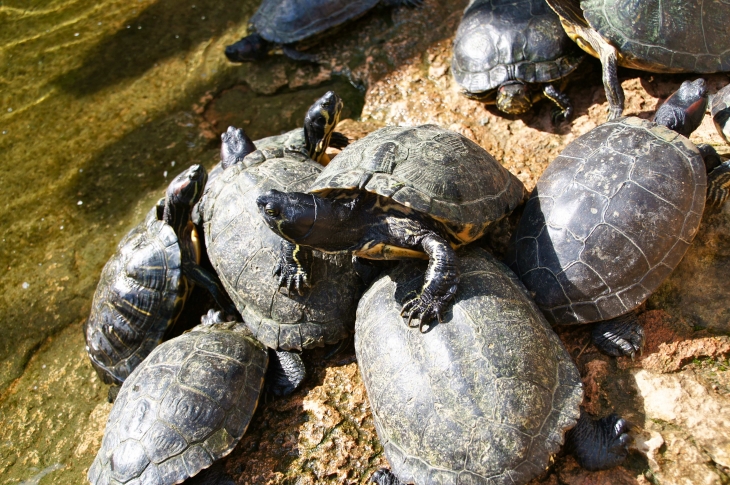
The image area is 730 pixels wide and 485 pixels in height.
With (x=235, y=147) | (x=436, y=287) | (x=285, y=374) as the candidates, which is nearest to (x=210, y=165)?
→ (x=235, y=147)

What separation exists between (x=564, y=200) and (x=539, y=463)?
164cm

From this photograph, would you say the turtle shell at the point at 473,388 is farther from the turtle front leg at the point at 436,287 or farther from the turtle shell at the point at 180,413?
the turtle shell at the point at 180,413

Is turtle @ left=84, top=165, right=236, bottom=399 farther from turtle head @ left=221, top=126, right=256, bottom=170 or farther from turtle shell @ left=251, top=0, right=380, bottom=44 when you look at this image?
turtle shell @ left=251, top=0, right=380, bottom=44

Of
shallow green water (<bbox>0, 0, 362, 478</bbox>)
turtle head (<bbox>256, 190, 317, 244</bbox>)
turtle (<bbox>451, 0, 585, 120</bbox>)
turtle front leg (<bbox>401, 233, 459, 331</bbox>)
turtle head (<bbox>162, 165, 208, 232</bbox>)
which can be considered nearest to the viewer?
turtle front leg (<bbox>401, 233, 459, 331</bbox>)

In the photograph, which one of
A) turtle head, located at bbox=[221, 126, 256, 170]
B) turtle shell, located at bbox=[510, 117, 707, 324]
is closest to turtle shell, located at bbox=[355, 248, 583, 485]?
turtle shell, located at bbox=[510, 117, 707, 324]

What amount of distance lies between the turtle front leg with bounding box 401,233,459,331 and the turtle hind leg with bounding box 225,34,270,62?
188 inches

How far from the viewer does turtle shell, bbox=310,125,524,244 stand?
313 cm

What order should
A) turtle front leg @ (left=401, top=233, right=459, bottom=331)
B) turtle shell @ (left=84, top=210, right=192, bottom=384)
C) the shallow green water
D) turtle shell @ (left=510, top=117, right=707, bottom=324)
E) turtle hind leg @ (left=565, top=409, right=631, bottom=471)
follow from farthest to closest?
the shallow green water < turtle shell @ (left=84, top=210, right=192, bottom=384) < turtle shell @ (left=510, top=117, right=707, bottom=324) < turtle front leg @ (left=401, top=233, right=459, bottom=331) < turtle hind leg @ (left=565, top=409, right=631, bottom=471)

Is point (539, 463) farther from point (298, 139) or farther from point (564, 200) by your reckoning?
point (298, 139)

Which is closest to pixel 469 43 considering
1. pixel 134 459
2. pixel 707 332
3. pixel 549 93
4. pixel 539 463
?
pixel 549 93

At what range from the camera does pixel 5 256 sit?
558 cm

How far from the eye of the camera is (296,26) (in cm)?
670

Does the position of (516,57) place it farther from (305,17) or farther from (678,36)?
(305,17)

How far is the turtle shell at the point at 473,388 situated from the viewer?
8.68 feet
